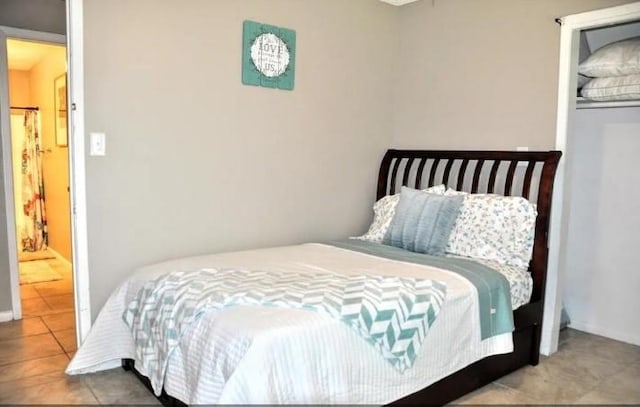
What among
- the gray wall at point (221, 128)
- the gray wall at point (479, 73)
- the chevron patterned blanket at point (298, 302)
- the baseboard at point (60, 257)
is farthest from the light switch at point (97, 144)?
the baseboard at point (60, 257)

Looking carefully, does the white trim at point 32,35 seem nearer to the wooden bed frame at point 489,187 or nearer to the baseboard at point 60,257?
the wooden bed frame at point 489,187

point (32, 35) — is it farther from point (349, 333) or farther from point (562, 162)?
point (562, 162)

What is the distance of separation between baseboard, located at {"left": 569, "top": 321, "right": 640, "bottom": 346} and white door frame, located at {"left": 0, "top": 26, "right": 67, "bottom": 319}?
12.7ft

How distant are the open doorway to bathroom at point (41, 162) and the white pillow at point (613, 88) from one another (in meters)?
4.35

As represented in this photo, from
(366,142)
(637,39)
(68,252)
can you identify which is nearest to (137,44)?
(366,142)

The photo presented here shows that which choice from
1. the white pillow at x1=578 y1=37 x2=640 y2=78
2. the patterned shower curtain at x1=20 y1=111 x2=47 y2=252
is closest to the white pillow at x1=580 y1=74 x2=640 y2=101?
the white pillow at x1=578 y1=37 x2=640 y2=78

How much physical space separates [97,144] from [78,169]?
0.16m

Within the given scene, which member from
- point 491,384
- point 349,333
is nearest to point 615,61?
point 491,384

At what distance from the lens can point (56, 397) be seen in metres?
2.32

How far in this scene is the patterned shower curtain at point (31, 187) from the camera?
572cm

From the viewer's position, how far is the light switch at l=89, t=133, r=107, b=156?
261cm

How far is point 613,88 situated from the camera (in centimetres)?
297

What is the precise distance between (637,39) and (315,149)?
2054 millimetres

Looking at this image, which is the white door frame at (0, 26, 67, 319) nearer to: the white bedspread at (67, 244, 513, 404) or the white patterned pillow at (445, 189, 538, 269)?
the white bedspread at (67, 244, 513, 404)
